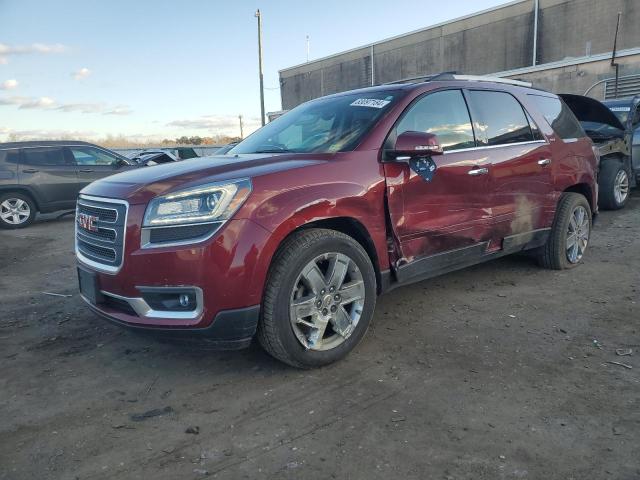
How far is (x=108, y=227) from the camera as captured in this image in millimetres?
3033

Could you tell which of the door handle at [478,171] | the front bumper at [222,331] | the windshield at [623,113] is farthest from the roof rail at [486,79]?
the windshield at [623,113]

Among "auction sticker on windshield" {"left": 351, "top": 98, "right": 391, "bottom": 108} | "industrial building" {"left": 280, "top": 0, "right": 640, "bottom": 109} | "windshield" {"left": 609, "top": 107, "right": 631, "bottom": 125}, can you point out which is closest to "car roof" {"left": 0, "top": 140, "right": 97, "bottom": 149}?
"auction sticker on windshield" {"left": 351, "top": 98, "right": 391, "bottom": 108}

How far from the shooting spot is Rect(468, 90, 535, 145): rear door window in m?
4.19

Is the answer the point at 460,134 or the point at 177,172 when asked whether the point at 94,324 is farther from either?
the point at 460,134

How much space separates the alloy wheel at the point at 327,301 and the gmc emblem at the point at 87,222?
1.32 m

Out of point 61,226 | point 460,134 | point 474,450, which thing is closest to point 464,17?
point 61,226

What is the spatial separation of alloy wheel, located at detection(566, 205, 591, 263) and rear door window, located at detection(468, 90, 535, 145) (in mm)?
1144

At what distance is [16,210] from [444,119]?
9.42 m

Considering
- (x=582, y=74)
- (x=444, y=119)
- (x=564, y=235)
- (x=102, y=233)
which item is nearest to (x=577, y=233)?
(x=564, y=235)

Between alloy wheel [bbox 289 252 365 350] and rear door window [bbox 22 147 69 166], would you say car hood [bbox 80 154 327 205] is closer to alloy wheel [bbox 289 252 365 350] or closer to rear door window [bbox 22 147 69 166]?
alloy wheel [bbox 289 252 365 350]

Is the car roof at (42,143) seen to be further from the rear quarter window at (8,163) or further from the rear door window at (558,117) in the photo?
the rear door window at (558,117)

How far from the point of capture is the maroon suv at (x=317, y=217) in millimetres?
2807

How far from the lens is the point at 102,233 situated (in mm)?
3105

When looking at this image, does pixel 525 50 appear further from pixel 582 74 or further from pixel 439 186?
pixel 439 186
